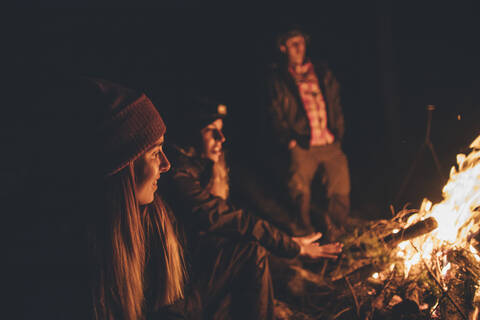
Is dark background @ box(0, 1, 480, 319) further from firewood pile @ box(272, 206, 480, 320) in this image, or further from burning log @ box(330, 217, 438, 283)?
firewood pile @ box(272, 206, 480, 320)

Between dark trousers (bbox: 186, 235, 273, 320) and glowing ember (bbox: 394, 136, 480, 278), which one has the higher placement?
glowing ember (bbox: 394, 136, 480, 278)

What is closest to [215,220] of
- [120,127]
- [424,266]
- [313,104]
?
[120,127]

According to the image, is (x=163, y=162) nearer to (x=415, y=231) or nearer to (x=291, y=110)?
(x=415, y=231)

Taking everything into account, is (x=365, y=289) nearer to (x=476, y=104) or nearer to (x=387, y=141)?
(x=387, y=141)

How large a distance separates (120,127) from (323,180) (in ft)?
14.8

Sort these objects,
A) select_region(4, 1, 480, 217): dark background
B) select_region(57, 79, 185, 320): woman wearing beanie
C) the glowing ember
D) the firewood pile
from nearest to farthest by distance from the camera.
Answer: select_region(57, 79, 185, 320): woman wearing beanie
the firewood pile
the glowing ember
select_region(4, 1, 480, 217): dark background

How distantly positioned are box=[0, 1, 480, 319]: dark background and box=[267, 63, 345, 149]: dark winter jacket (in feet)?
1.03

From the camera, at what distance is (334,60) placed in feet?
25.7

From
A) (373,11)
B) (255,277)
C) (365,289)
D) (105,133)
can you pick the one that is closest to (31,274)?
(105,133)

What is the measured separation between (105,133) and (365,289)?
277 cm

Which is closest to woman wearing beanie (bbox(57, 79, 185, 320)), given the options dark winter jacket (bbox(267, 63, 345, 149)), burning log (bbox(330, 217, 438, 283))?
burning log (bbox(330, 217, 438, 283))

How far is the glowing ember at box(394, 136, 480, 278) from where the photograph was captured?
2.86 metres

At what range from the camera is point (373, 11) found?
7117 millimetres

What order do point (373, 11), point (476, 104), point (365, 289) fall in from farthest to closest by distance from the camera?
point (373, 11), point (476, 104), point (365, 289)
